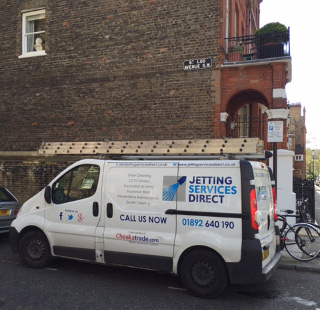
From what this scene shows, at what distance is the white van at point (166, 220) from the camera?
15.7 feet

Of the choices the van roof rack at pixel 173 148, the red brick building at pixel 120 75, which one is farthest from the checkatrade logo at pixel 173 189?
the red brick building at pixel 120 75

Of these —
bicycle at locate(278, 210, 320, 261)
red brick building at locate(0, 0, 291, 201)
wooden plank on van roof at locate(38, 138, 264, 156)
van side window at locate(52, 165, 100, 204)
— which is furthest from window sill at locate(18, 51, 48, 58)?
bicycle at locate(278, 210, 320, 261)

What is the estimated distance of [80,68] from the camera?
39.9ft

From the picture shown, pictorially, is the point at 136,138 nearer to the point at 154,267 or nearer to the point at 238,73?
the point at 238,73

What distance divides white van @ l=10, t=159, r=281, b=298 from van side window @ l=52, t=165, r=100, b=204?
2 centimetres

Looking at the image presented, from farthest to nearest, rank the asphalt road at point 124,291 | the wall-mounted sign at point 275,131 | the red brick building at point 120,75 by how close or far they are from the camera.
A: the red brick building at point 120,75
the wall-mounted sign at point 275,131
the asphalt road at point 124,291

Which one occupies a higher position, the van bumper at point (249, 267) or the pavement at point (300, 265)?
the van bumper at point (249, 267)

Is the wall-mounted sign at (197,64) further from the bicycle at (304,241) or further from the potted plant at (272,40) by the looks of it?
the bicycle at (304,241)

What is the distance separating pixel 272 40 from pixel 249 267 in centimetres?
769

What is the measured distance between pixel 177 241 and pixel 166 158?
49.5 inches

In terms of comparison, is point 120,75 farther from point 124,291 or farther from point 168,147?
point 124,291

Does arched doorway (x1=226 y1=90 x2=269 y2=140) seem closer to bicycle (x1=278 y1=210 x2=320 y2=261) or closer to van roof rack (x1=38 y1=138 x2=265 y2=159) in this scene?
bicycle (x1=278 y1=210 x2=320 y2=261)

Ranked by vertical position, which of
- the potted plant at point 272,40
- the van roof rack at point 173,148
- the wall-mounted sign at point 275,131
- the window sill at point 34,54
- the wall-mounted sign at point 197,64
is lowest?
the van roof rack at point 173,148

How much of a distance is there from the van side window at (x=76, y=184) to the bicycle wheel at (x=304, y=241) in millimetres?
3903
